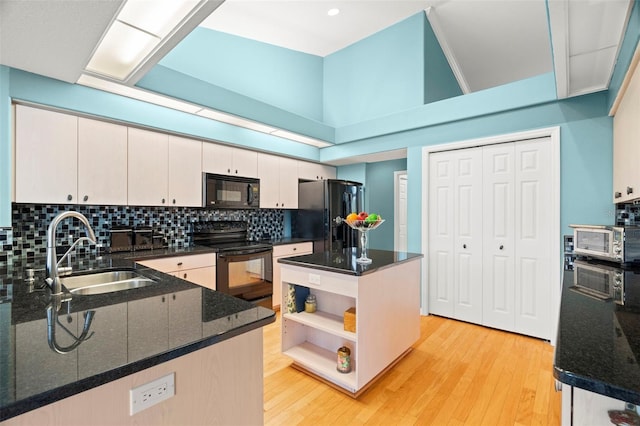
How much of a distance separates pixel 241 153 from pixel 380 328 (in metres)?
2.64

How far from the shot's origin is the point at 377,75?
4.37 metres

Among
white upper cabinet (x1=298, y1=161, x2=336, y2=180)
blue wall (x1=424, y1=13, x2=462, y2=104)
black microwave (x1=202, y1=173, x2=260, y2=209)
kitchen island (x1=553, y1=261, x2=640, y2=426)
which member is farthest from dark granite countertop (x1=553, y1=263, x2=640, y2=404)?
white upper cabinet (x1=298, y1=161, x2=336, y2=180)

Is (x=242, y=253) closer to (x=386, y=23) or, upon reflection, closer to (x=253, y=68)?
(x=253, y=68)

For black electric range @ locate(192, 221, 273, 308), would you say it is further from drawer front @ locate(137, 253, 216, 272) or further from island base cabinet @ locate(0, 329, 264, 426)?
island base cabinet @ locate(0, 329, 264, 426)

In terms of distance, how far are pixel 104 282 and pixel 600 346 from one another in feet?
8.06

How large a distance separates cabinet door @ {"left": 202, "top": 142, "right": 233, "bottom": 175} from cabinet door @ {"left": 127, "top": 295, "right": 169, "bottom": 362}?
234 cm

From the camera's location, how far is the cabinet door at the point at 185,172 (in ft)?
10.2

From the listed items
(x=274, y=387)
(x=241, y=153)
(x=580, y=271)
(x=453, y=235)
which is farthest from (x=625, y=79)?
(x=241, y=153)

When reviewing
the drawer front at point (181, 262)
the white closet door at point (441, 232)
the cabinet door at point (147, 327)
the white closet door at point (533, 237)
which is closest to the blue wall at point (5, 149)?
the drawer front at point (181, 262)

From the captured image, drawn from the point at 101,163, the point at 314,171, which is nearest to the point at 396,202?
the point at 314,171

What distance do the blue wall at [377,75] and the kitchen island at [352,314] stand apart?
2539 millimetres

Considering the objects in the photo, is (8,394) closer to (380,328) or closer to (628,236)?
(380,328)

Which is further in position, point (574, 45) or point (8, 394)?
point (574, 45)

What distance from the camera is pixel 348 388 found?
2.05 m
